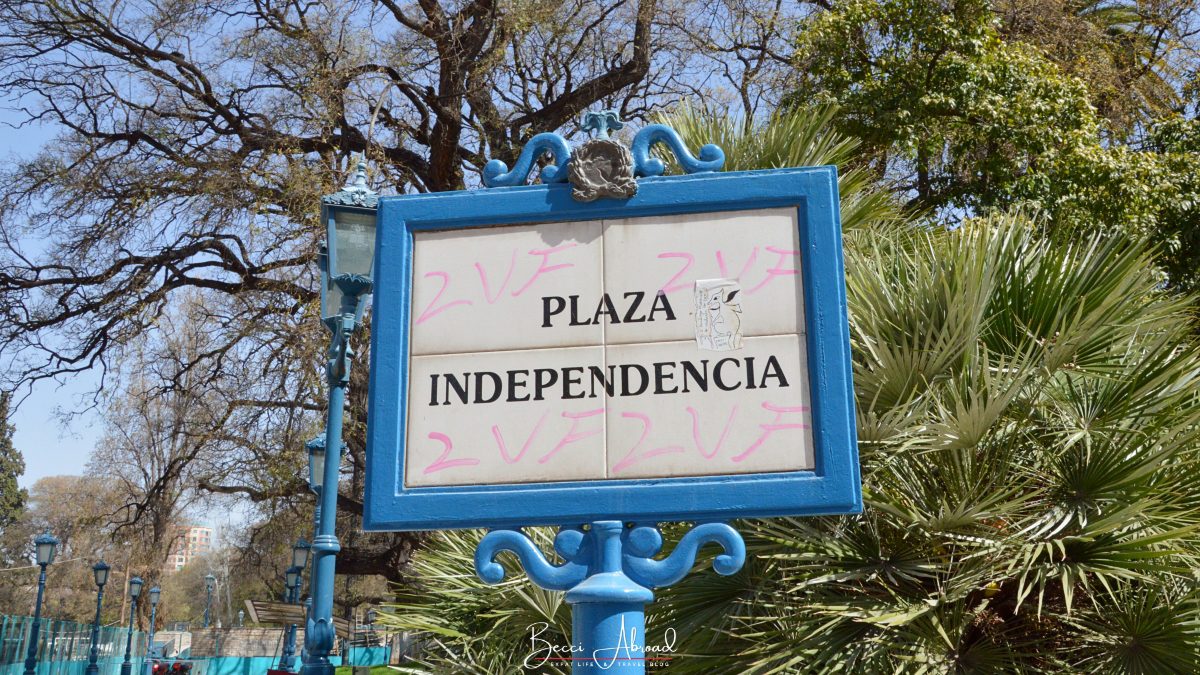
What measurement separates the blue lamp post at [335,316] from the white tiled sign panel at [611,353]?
3.96 meters

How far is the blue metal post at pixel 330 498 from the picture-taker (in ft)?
19.4

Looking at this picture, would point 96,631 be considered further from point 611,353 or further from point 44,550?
point 611,353

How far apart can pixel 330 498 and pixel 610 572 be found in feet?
15.4

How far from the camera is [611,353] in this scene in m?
1.95

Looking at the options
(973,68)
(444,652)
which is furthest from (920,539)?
(973,68)

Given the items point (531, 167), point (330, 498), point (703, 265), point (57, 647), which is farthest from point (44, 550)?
point (703, 265)

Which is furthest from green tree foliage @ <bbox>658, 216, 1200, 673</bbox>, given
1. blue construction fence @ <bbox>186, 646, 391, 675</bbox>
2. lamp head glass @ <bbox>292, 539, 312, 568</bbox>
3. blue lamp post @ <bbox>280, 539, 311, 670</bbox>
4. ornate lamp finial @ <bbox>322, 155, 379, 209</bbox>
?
blue construction fence @ <bbox>186, 646, 391, 675</bbox>

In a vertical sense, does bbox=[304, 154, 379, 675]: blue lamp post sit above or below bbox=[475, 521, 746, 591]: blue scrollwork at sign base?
above

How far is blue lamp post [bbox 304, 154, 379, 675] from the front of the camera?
588 cm

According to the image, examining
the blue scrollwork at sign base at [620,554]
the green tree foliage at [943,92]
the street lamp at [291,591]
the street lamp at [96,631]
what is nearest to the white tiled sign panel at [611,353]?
the blue scrollwork at sign base at [620,554]

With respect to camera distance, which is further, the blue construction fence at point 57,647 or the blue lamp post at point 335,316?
the blue construction fence at point 57,647

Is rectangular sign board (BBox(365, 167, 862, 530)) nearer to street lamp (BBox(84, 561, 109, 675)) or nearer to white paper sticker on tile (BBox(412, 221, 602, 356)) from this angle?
white paper sticker on tile (BBox(412, 221, 602, 356))

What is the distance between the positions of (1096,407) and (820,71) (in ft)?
28.7

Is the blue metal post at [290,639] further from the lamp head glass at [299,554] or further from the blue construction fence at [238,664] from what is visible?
the blue construction fence at [238,664]
